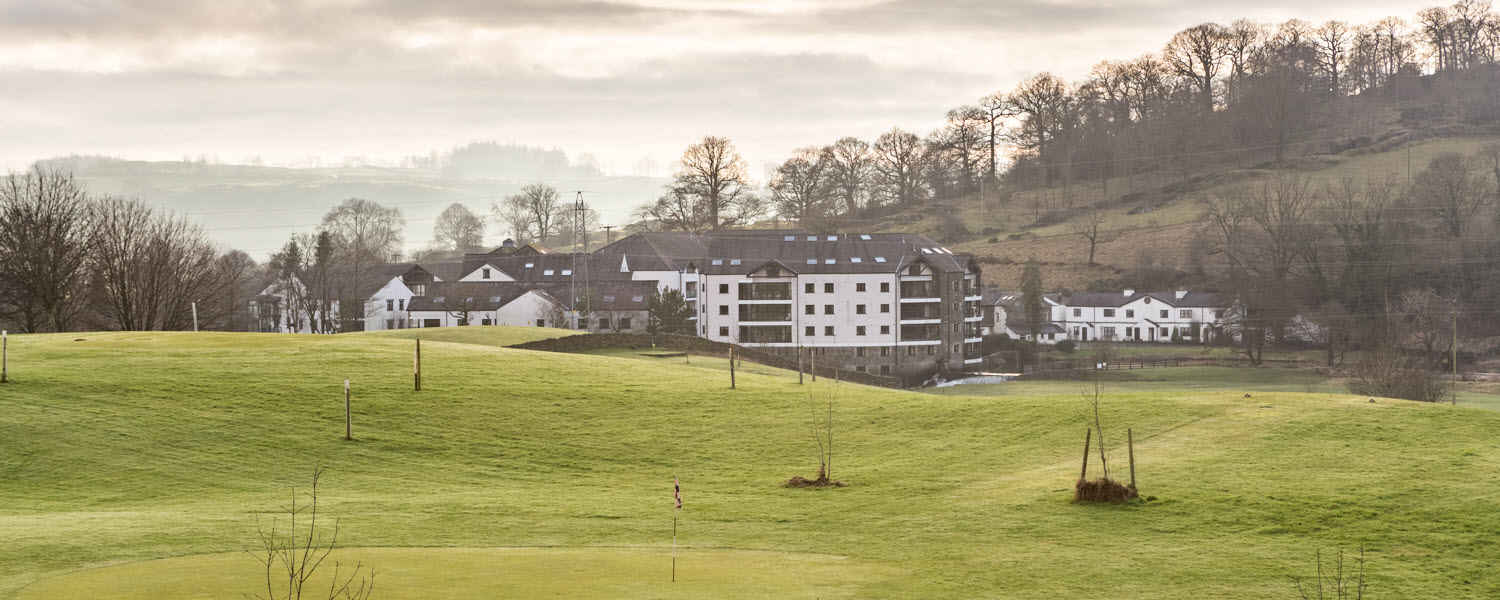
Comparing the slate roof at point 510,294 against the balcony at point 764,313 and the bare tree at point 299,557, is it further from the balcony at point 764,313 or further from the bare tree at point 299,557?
the bare tree at point 299,557

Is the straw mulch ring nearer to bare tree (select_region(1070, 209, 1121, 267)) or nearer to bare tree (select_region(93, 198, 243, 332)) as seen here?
bare tree (select_region(93, 198, 243, 332))

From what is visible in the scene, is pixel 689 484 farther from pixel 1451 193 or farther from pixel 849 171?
pixel 849 171

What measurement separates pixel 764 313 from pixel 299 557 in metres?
90.9

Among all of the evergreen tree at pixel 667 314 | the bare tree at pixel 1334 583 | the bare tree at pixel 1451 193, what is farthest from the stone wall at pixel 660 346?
the bare tree at pixel 1451 193

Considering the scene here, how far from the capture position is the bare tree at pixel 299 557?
51.1 feet

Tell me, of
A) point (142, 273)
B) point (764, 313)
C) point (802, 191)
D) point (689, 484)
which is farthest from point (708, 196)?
point (689, 484)

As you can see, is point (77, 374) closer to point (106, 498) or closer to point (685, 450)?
point (106, 498)

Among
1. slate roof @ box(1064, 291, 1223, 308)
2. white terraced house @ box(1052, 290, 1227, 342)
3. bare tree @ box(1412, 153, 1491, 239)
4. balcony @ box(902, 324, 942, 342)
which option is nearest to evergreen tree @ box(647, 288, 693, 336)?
balcony @ box(902, 324, 942, 342)

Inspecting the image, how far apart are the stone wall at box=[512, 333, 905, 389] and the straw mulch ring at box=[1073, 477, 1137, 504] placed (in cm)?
3863

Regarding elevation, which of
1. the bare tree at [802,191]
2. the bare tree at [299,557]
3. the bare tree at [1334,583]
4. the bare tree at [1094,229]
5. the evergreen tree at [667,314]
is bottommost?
the bare tree at [1334,583]

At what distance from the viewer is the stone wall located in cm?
6372

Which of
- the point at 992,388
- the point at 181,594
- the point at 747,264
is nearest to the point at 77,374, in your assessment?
the point at 181,594

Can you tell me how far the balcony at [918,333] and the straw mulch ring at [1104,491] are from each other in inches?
3346

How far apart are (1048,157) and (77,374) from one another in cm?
16002
